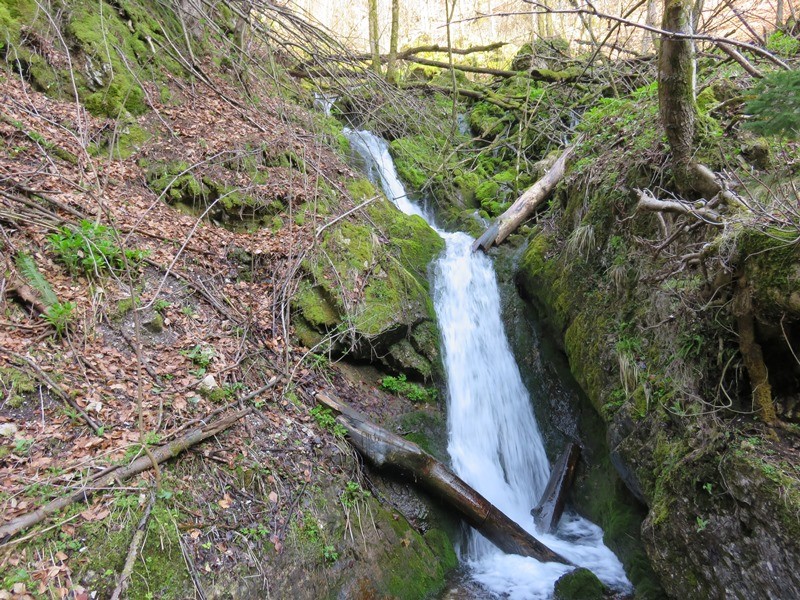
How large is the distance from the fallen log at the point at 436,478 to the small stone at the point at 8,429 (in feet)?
7.86

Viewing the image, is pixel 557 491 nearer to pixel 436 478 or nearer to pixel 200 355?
pixel 436 478

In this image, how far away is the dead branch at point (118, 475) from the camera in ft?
8.48

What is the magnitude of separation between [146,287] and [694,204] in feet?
16.1

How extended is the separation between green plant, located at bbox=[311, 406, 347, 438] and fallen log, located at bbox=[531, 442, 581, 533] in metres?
2.61

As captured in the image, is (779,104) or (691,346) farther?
(691,346)

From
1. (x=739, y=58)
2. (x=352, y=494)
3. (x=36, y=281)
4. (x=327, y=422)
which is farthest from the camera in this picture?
(x=327, y=422)

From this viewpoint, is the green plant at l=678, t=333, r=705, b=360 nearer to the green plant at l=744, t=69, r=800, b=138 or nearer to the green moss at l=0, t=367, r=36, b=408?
the green plant at l=744, t=69, r=800, b=138

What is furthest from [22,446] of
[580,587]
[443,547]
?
[580,587]

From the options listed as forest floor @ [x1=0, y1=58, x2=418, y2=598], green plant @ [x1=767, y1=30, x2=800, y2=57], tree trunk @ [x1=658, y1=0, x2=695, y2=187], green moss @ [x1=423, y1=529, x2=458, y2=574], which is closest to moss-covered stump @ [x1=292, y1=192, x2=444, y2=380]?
forest floor @ [x1=0, y1=58, x2=418, y2=598]

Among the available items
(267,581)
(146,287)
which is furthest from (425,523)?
(146,287)

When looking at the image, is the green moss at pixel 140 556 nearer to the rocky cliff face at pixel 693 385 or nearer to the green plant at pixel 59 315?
the green plant at pixel 59 315

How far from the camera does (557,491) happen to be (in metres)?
5.39

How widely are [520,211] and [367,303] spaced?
12.9ft

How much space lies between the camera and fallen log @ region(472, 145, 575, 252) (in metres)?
7.98
